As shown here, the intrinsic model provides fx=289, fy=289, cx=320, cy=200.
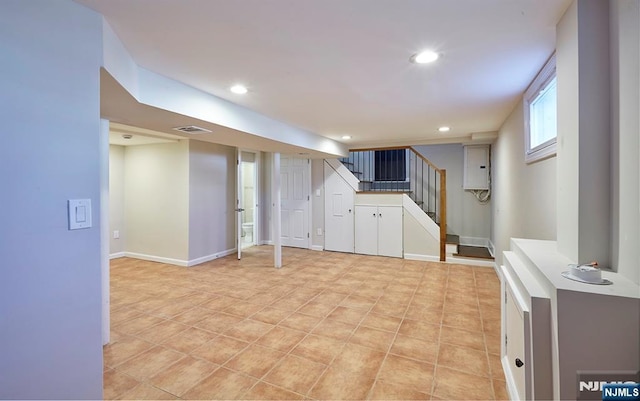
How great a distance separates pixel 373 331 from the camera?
2658 millimetres

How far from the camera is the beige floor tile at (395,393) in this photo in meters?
1.80

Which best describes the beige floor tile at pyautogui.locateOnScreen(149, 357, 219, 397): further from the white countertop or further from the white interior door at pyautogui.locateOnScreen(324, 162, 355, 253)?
the white interior door at pyautogui.locateOnScreen(324, 162, 355, 253)

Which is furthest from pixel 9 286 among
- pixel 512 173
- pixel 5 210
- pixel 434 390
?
pixel 512 173

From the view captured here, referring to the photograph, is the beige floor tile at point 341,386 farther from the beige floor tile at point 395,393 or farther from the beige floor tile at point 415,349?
the beige floor tile at point 415,349

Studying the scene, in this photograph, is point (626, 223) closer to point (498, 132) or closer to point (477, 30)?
point (477, 30)

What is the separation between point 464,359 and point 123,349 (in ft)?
8.91

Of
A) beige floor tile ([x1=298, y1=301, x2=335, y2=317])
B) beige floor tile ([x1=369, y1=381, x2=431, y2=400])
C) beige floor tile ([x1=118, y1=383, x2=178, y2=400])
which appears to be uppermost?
beige floor tile ([x1=298, y1=301, x2=335, y2=317])

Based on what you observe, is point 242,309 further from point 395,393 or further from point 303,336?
point 395,393

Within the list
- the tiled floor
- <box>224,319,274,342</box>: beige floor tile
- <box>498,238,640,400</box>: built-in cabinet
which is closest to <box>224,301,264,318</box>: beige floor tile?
the tiled floor

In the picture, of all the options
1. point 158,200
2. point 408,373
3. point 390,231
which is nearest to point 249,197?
point 158,200

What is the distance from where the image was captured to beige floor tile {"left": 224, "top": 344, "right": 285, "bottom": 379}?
2072 millimetres

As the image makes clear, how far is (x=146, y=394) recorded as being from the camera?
184 centimetres

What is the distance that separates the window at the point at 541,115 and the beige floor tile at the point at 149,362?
3168 mm

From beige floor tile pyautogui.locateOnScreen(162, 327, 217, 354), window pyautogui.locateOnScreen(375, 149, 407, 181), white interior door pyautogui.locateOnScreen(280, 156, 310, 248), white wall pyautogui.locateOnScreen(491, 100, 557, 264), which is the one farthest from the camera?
window pyautogui.locateOnScreen(375, 149, 407, 181)
